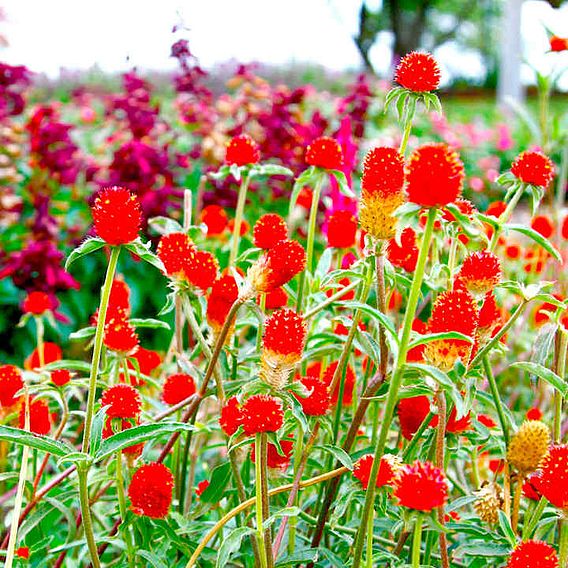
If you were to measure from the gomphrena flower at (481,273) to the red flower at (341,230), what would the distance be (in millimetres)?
402

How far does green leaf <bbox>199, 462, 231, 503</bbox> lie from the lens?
1.17 meters

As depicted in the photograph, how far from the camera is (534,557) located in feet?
2.83

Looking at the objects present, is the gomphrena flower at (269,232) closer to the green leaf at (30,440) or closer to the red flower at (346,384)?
the red flower at (346,384)

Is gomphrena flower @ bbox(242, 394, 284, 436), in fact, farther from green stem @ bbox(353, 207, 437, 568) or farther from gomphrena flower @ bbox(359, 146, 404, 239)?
gomphrena flower @ bbox(359, 146, 404, 239)

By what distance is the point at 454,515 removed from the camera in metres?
1.30

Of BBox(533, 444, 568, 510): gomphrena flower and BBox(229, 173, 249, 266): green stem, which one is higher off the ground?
BBox(229, 173, 249, 266): green stem

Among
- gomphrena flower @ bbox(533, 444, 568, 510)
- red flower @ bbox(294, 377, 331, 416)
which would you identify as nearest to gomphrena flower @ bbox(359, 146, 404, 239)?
red flower @ bbox(294, 377, 331, 416)

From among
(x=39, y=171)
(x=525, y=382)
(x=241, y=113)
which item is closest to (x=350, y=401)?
(x=525, y=382)

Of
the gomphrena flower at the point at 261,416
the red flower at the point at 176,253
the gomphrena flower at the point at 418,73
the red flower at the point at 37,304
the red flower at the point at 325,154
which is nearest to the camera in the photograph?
the gomphrena flower at the point at 261,416

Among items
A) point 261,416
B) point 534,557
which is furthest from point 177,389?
point 534,557

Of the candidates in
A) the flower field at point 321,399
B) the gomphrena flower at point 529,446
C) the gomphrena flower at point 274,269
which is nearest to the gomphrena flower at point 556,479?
the flower field at point 321,399

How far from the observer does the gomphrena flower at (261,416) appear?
35.3 inches

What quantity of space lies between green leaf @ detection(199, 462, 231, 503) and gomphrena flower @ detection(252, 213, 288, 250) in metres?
0.33

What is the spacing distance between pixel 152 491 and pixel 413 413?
39cm
